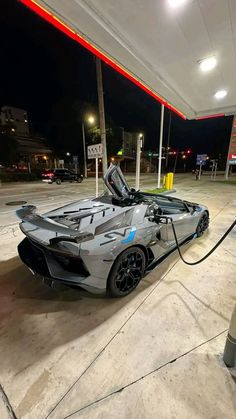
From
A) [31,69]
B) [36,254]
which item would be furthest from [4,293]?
[31,69]

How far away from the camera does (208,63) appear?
4.10 m

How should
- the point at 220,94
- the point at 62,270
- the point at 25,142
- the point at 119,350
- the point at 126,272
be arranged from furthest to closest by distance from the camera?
the point at 25,142 < the point at 220,94 < the point at 126,272 < the point at 62,270 < the point at 119,350

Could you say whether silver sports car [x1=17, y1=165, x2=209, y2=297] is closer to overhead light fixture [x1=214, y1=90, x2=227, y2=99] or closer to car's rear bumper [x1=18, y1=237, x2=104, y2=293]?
car's rear bumper [x1=18, y1=237, x2=104, y2=293]

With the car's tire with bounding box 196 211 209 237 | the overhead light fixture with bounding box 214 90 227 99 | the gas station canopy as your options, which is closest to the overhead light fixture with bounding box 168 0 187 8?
the gas station canopy

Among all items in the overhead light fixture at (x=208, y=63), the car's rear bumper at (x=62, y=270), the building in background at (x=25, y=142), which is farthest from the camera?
the building in background at (x=25, y=142)

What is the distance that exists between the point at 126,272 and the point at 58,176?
54.9ft

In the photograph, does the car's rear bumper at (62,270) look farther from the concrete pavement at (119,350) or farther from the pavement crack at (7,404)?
the pavement crack at (7,404)

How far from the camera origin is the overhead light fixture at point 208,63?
3953 mm

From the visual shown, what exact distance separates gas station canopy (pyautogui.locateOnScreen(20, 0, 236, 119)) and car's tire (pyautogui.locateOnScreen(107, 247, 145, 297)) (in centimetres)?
322

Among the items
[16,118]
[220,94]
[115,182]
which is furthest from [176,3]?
[16,118]

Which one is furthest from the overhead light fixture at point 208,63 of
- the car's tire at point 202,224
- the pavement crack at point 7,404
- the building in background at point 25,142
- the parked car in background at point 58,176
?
the building in background at point 25,142

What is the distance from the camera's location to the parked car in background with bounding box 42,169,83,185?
17375mm

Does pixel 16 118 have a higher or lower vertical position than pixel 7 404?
higher

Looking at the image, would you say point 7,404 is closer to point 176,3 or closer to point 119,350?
point 119,350
